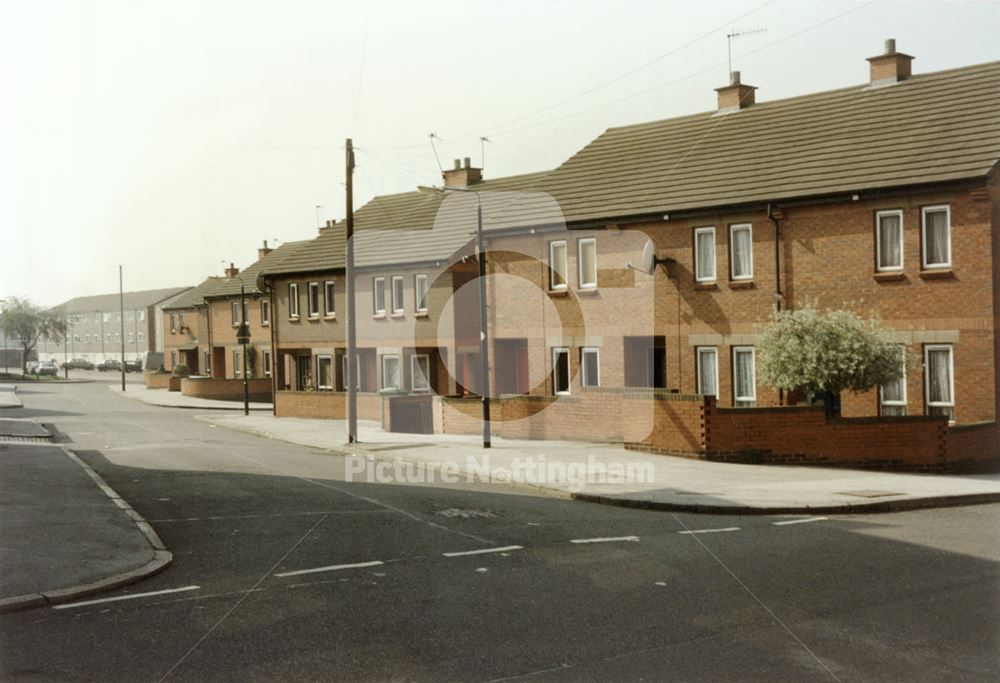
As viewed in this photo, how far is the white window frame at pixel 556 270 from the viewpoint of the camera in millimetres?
29188

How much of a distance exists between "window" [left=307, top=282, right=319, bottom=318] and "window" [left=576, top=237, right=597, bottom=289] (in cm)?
1727

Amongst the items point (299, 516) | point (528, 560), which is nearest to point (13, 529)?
point (299, 516)

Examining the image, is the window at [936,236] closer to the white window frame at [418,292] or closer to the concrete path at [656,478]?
the concrete path at [656,478]

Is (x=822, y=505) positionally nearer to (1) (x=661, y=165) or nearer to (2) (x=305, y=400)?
(1) (x=661, y=165)

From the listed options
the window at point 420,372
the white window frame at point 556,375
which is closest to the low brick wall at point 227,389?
the window at point 420,372

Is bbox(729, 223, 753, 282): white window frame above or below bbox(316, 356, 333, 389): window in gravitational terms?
above

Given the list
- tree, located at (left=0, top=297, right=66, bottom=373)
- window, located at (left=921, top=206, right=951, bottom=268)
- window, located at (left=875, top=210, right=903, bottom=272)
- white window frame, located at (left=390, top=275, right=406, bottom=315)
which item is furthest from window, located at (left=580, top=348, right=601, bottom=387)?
tree, located at (left=0, top=297, right=66, bottom=373)

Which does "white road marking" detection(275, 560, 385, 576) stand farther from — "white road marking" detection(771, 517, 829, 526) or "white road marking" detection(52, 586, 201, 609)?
"white road marking" detection(771, 517, 829, 526)

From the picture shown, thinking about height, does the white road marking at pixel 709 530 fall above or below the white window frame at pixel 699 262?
below

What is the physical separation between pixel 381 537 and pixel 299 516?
7.23 ft

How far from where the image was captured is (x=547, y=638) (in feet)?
25.7

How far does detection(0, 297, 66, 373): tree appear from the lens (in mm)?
103544

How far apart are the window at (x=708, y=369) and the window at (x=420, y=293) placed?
12785 millimetres

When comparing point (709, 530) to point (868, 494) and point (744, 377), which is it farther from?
point (744, 377)
